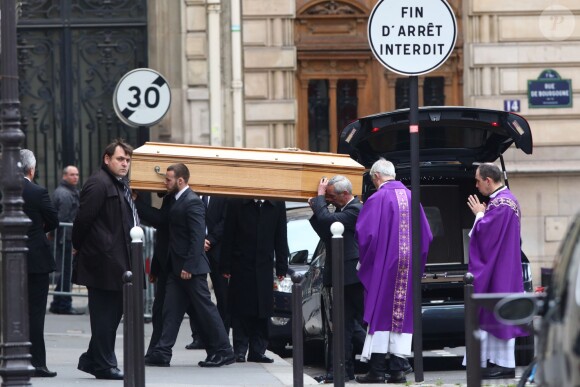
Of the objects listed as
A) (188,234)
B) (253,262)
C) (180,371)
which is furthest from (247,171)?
(180,371)

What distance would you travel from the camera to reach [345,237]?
12883 mm

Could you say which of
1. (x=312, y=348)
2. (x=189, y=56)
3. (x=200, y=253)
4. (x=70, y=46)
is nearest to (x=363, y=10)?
(x=189, y=56)

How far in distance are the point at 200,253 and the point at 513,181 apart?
997cm

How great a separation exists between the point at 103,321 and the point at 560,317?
6442mm

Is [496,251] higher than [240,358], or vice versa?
[496,251]

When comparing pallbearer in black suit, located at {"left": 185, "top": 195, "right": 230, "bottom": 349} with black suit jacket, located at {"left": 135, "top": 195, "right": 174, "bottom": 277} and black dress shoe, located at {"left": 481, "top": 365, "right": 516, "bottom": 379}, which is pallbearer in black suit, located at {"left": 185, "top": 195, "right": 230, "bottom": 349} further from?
black dress shoe, located at {"left": 481, "top": 365, "right": 516, "bottom": 379}

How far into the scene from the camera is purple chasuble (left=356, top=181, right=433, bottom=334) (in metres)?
12.5

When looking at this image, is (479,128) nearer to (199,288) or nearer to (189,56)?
(199,288)

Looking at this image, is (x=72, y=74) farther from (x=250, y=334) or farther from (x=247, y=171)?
(x=247, y=171)

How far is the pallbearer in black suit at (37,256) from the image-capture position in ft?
40.7

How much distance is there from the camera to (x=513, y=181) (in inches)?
882

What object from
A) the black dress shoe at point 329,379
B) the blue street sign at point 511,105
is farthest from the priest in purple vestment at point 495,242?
the blue street sign at point 511,105

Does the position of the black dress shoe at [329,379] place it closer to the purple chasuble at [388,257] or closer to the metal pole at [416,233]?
the purple chasuble at [388,257]

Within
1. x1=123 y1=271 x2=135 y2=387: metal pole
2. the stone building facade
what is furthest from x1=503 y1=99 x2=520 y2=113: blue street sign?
x1=123 y1=271 x2=135 y2=387: metal pole
